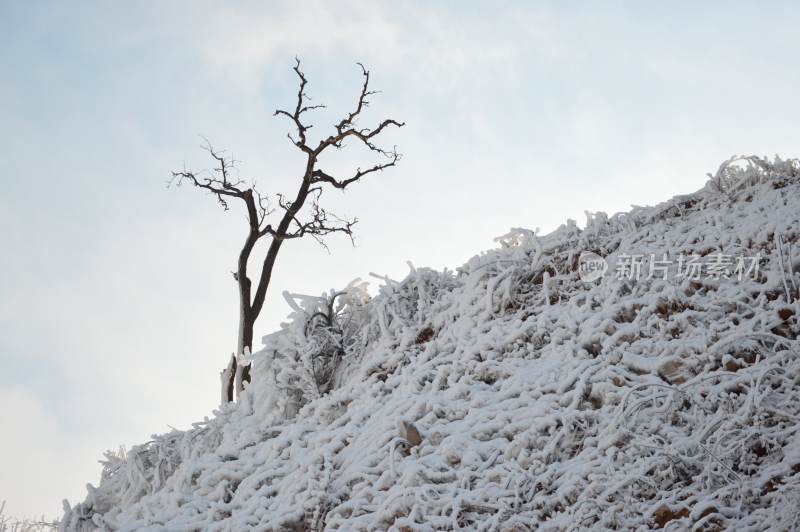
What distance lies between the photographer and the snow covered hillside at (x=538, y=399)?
3.41m

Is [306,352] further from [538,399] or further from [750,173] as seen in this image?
[750,173]

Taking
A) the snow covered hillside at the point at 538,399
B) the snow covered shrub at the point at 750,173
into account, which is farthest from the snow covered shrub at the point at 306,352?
the snow covered shrub at the point at 750,173

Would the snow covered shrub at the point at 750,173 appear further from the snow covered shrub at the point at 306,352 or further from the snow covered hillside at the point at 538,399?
the snow covered shrub at the point at 306,352

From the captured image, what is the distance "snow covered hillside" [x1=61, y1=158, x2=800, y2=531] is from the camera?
3.41m

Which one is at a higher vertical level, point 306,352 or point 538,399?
point 306,352

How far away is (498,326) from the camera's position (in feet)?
16.7

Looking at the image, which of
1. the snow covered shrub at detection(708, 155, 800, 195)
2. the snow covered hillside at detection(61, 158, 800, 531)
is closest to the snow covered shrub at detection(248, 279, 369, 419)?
the snow covered hillside at detection(61, 158, 800, 531)

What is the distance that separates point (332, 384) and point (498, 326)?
1489mm

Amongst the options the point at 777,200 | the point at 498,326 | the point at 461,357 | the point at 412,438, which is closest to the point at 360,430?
the point at 412,438

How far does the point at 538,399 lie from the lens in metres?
4.21

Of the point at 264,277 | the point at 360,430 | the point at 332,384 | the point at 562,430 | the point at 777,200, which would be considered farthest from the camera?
the point at 264,277

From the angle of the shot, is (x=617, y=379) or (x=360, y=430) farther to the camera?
(x=360, y=430)

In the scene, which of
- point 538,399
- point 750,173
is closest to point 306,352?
point 538,399

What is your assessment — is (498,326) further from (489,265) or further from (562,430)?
(562,430)
